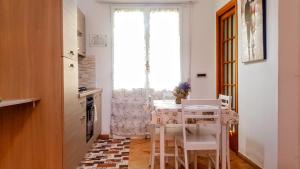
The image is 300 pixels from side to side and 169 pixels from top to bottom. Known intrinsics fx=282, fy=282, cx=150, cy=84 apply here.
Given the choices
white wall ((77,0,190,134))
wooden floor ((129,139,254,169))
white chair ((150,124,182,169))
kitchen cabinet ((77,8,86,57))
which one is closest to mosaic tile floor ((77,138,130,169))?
wooden floor ((129,139,254,169))

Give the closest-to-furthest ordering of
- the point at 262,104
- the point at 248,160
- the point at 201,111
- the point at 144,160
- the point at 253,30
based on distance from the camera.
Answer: the point at 201,111
the point at 262,104
the point at 253,30
the point at 248,160
the point at 144,160

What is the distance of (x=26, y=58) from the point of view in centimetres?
250

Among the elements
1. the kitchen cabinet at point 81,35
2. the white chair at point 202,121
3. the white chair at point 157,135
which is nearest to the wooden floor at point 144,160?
the white chair at point 157,135

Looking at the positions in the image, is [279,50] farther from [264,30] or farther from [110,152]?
[110,152]

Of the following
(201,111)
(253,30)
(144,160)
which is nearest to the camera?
(201,111)

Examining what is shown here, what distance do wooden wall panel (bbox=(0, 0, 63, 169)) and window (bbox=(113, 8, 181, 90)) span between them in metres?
2.66

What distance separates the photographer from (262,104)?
321 cm

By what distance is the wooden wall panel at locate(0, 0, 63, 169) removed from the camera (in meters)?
2.48

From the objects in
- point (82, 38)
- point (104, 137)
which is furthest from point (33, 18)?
point (104, 137)

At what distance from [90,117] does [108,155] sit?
0.61 m

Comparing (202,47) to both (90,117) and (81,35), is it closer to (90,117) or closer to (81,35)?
(81,35)

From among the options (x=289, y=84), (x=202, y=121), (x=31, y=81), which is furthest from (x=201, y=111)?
(x=31, y=81)

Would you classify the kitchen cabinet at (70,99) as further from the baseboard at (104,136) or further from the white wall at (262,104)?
the white wall at (262,104)

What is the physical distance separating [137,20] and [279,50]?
297 centimetres
